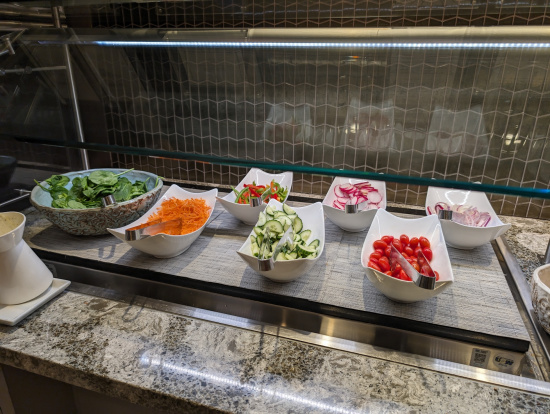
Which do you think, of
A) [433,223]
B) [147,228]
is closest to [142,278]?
[147,228]

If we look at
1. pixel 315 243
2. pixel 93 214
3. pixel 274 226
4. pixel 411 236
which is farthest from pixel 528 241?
pixel 93 214

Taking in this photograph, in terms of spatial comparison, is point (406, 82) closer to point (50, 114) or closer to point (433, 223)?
point (433, 223)

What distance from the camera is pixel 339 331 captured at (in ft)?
2.68

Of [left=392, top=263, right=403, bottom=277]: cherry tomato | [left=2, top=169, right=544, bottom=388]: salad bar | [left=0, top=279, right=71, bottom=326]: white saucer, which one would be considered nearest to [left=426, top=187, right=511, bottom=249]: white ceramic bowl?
[left=2, top=169, right=544, bottom=388]: salad bar

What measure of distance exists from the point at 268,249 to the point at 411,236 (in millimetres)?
396

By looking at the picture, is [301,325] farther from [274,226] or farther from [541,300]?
[541,300]

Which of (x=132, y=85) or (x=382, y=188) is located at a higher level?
(x=132, y=85)

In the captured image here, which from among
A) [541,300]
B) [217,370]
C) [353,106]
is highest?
[353,106]

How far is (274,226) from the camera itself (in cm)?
94

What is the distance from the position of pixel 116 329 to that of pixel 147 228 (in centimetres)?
25

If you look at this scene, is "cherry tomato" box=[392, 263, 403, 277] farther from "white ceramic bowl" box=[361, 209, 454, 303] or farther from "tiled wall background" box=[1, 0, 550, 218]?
"tiled wall background" box=[1, 0, 550, 218]

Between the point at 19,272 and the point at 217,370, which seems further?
the point at 19,272

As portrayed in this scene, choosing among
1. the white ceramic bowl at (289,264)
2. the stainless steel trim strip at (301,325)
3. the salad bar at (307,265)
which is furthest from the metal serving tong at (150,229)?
the white ceramic bowl at (289,264)

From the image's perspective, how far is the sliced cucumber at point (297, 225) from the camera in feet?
3.30
